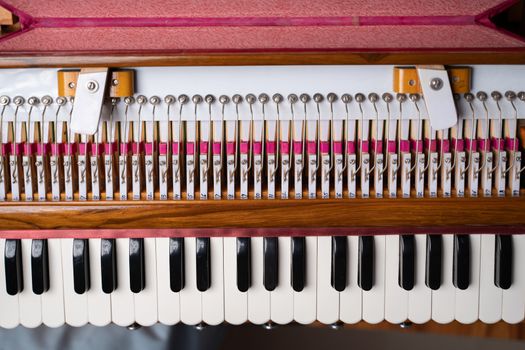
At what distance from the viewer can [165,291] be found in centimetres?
163

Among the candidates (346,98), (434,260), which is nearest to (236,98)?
(346,98)

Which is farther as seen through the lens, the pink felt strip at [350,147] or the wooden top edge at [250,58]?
the pink felt strip at [350,147]

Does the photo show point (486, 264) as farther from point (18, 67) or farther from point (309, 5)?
point (18, 67)

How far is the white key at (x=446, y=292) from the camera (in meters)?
1.62

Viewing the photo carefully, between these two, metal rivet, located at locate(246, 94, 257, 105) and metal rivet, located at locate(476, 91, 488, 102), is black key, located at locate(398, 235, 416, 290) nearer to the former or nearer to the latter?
metal rivet, located at locate(476, 91, 488, 102)

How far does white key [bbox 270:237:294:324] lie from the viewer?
1.62 m

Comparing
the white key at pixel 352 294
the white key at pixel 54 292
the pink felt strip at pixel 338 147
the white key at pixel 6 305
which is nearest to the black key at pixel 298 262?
the white key at pixel 352 294

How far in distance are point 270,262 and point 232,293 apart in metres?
0.12

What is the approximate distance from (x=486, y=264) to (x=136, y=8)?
38.1 inches

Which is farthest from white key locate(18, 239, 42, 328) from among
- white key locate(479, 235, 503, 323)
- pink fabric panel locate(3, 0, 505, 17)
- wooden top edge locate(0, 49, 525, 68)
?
white key locate(479, 235, 503, 323)

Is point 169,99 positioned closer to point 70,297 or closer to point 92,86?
point 92,86

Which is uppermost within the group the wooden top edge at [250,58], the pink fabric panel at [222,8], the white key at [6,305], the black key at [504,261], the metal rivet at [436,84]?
the pink fabric panel at [222,8]

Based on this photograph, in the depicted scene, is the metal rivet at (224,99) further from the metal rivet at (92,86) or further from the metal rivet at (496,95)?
the metal rivet at (496,95)

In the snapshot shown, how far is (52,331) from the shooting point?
76.6 inches
